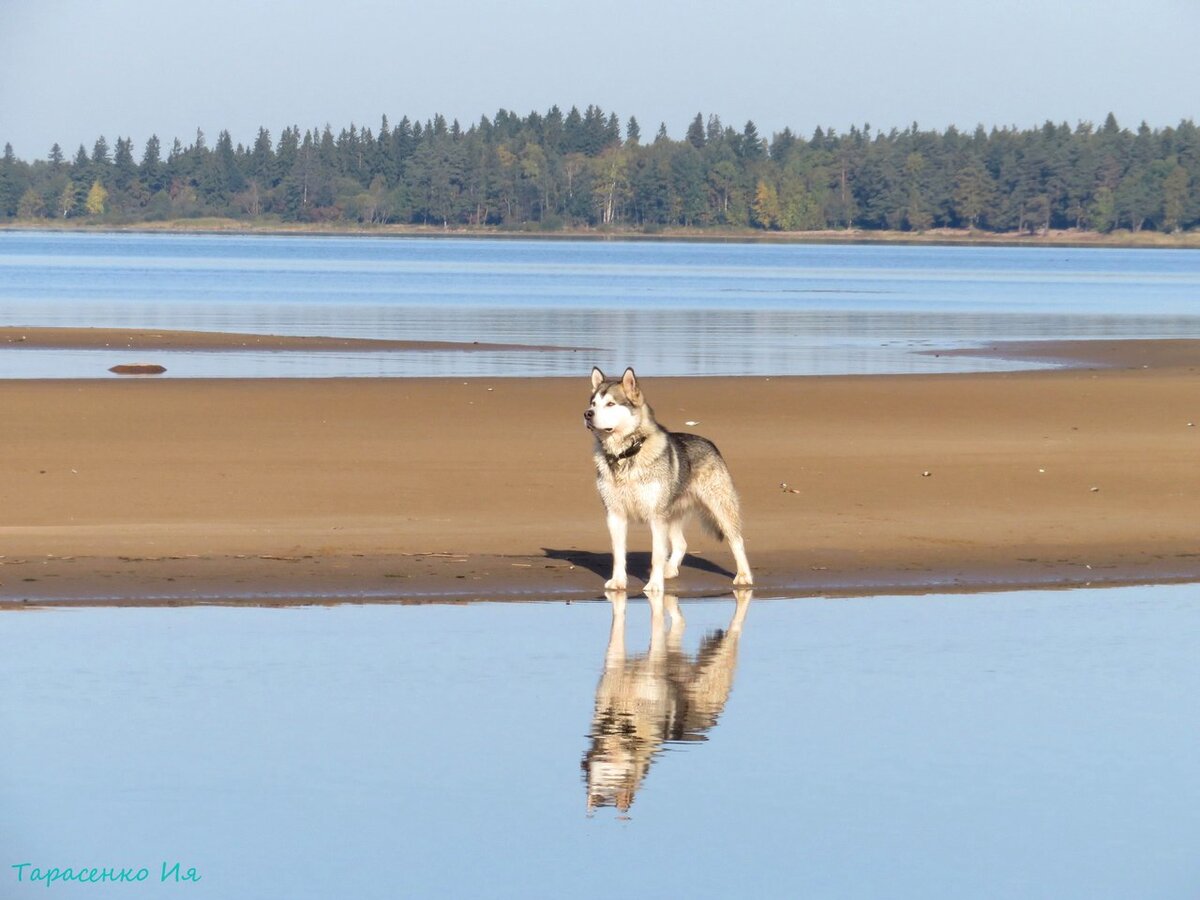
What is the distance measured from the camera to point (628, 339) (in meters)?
39.5

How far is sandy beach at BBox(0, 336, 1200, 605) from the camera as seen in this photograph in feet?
42.1

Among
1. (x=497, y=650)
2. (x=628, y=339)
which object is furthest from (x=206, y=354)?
(x=497, y=650)

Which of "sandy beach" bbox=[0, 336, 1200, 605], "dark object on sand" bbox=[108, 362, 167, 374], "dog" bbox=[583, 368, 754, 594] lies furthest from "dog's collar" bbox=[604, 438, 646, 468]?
"dark object on sand" bbox=[108, 362, 167, 374]

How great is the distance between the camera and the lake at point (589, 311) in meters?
31.7

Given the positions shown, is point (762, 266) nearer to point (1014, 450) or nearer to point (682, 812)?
point (1014, 450)

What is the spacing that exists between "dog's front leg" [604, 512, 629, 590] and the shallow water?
554 mm

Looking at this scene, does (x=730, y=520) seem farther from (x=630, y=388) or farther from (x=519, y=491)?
(x=519, y=491)

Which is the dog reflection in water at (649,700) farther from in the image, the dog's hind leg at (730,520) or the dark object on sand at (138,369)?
the dark object on sand at (138,369)

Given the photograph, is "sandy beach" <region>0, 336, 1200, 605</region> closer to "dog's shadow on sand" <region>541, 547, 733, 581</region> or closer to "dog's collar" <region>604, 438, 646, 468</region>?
"dog's shadow on sand" <region>541, 547, 733, 581</region>

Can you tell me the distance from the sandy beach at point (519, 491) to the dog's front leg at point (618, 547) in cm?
30

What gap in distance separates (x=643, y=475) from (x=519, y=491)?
4355 mm

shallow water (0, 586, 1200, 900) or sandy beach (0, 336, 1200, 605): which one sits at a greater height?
shallow water (0, 586, 1200, 900)

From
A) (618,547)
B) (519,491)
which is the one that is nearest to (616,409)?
(618,547)

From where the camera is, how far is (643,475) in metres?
12.0
